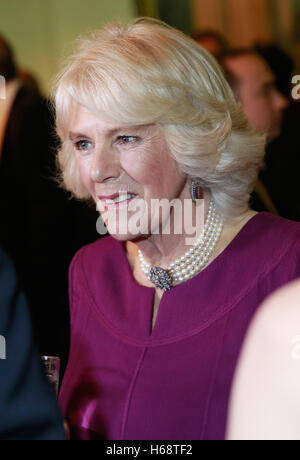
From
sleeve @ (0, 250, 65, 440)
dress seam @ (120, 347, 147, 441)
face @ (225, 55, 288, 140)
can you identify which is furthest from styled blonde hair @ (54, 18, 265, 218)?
face @ (225, 55, 288, 140)

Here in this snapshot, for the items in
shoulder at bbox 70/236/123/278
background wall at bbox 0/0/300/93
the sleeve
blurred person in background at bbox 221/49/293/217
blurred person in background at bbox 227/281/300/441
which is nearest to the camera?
blurred person in background at bbox 227/281/300/441

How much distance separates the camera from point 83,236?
358cm

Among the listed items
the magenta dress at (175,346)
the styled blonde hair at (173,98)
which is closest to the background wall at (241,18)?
the styled blonde hair at (173,98)

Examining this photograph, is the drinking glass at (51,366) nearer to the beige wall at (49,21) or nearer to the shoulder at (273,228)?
the shoulder at (273,228)

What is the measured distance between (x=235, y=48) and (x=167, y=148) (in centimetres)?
191

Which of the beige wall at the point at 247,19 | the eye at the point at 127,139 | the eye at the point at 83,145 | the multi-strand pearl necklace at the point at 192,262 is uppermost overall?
the beige wall at the point at 247,19

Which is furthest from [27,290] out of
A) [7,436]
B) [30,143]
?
[7,436]

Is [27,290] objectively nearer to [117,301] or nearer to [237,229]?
[117,301]

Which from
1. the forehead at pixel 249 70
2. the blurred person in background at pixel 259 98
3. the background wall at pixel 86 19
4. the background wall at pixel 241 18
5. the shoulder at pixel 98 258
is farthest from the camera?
the background wall at pixel 86 19

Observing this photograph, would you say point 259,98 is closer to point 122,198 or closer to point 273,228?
point 273,228

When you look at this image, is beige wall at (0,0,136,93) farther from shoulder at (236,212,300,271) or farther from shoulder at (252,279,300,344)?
shoulder at (252,279,300,344)

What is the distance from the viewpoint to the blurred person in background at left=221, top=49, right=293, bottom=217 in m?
3.31

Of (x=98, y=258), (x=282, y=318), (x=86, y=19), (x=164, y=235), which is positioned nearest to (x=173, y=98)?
(x=164, y=235)

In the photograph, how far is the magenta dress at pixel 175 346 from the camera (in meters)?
1.93
